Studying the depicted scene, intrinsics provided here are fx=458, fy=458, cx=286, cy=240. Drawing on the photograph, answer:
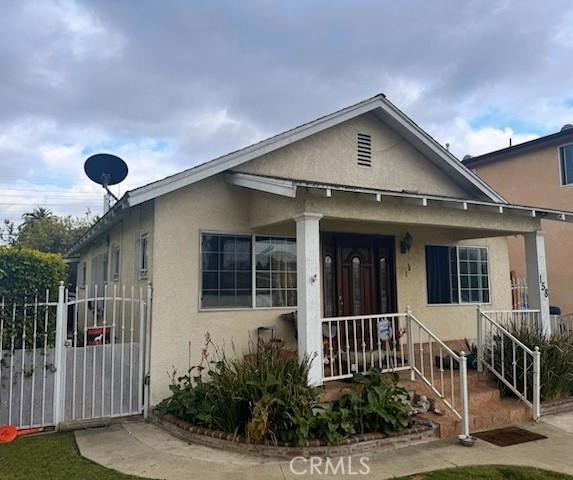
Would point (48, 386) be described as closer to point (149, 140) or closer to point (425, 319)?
point (425, 319)

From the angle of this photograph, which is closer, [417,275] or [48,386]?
[48,386]

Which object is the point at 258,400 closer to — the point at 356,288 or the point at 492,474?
the point at 492,474

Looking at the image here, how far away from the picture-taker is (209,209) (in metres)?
8.02

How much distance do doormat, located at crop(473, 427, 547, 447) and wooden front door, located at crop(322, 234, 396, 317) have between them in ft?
11.6

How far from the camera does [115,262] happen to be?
36.1ft

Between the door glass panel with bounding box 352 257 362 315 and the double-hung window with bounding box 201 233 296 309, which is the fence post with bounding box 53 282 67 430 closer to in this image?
the double-hung window with bounding box 201 233 296 309

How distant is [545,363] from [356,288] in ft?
11.9

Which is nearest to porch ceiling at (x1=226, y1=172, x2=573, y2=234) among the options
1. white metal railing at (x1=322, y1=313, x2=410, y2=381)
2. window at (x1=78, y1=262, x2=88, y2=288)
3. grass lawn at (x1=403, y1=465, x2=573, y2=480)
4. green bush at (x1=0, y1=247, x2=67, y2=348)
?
white metal railing at (x1=322, y1=313, x2=410, y2=381)

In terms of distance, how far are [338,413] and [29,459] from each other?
367 centimetres

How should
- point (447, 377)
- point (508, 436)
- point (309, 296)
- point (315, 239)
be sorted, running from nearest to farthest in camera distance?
point (508, 436) → point (309, 296) → point (315, 239) → point (447, 377)

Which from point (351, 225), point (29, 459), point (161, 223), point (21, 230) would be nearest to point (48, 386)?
point (29, 459)

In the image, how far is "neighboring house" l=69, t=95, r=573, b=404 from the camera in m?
7.22

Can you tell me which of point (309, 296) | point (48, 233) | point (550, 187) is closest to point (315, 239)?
point (309, 296)

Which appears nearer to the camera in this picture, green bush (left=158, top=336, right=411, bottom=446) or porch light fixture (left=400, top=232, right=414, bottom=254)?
green bush (left=158, top=336, right=411, bottom=446)
